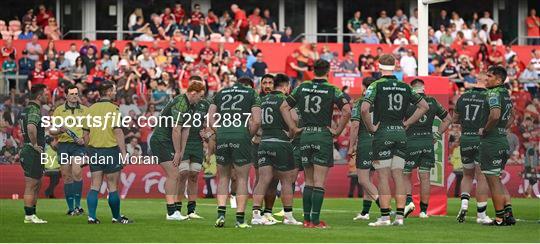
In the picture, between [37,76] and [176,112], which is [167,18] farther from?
[176,112]

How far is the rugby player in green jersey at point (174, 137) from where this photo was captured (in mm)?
20078

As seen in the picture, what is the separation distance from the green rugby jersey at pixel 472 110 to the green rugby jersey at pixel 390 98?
1769 mm

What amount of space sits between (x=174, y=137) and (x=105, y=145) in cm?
115

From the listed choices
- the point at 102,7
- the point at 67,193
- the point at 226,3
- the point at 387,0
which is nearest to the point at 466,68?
the point at 387,0

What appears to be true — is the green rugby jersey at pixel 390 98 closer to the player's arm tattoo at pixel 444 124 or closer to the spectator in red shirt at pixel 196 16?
the player's arm tattoo at pixel 444 124

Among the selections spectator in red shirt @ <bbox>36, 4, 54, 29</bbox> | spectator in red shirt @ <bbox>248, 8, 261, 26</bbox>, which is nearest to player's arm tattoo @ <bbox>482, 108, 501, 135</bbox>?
spectator in red shirt @ <bbox>248, 8, 261, 26</bbox>

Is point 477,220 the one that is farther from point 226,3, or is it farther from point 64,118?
point 226,3

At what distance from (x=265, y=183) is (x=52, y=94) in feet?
43.9

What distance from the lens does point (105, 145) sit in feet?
64.0

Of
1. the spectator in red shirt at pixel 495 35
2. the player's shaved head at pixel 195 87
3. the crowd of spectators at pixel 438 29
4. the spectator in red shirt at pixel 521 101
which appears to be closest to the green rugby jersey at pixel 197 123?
the player's shaved head at pixel 195 87

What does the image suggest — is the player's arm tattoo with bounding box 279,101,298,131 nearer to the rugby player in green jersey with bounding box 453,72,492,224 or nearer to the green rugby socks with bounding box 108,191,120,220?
the green rugby socks with bounding box 108,191,120,220

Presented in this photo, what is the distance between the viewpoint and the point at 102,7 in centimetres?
4088

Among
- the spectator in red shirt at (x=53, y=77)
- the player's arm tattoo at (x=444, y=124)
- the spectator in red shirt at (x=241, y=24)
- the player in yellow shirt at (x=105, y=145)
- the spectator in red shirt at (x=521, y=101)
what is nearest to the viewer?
the player in yellow shirt at (x=105, y=145)

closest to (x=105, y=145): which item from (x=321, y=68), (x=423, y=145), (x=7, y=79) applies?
(x=321, y=68)
